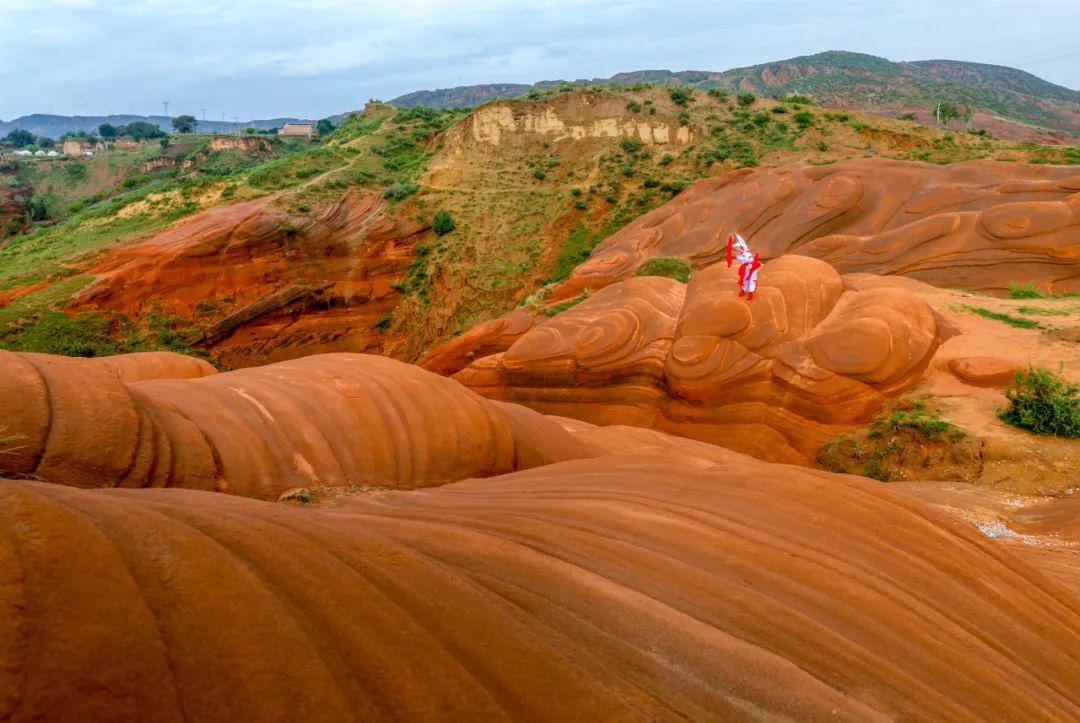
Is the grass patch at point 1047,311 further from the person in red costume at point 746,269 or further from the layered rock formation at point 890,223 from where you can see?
the person in red costume at point 746,269

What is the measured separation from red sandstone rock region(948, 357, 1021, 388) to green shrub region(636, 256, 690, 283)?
300 inches

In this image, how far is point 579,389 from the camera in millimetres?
11219

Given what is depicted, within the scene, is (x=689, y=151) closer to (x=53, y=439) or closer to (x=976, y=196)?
(x=976, y=196)

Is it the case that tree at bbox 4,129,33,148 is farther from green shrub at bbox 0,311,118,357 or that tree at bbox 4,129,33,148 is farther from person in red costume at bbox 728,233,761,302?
person in red costume at bbox 728,233,761,302

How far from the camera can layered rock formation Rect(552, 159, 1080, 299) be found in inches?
495

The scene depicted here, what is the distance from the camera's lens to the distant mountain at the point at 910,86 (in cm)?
6556

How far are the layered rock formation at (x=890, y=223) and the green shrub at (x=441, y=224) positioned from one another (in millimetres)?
8754

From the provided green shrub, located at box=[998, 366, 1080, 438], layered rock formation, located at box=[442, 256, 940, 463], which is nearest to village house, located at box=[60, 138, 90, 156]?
layered rock formation, located at box=[442, 256, 940, 463]

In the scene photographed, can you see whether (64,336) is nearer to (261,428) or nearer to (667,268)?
(667,268)

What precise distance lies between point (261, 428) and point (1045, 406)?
8843 millimetres

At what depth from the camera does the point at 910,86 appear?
73.4 metres

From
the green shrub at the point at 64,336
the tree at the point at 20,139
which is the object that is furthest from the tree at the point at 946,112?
the tree at the point at 20,139

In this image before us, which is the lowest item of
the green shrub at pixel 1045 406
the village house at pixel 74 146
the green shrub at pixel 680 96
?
the green shrub at pixel 1045 406

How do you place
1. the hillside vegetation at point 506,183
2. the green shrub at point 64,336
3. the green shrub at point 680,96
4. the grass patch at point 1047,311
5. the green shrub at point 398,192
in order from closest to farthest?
1. the grass patch at point 1047,311
2. the green shrub at point 64,336
3. the hillside vegetation at point 506,183
4. the green shrub at point 398,192
5. the green shrub at point 680,96
